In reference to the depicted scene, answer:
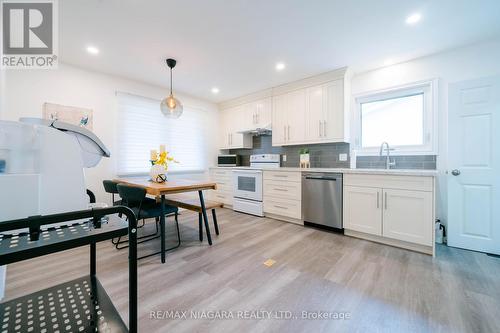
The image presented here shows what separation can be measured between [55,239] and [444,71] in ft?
13.0

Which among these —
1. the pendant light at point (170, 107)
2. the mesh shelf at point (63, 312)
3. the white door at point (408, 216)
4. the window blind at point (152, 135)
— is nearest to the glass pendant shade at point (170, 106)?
the pendant light at point (170, 107)

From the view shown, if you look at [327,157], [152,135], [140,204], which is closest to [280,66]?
[327,157]

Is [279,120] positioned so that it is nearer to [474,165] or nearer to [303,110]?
[303,110]

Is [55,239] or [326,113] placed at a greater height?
[326,113]

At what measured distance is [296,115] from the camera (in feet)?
11.9

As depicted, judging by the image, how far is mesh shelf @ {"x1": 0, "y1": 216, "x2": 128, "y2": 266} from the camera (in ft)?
A: 1.57

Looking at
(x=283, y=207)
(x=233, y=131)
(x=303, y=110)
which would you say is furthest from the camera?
(x=233, y=131)

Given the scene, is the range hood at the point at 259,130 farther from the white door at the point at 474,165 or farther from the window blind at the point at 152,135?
the white door at the point at 474,165

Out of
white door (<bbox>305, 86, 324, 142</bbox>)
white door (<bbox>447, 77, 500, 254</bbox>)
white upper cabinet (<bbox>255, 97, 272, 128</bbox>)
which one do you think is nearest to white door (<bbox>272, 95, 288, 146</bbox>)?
white upper cabinet (<bbox>255, 97, 272, 128</bbox>)

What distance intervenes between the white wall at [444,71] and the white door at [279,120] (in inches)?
62.2

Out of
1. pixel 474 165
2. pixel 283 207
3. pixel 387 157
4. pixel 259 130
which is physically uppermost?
pixel 259 130

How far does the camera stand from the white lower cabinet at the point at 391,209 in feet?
7.19

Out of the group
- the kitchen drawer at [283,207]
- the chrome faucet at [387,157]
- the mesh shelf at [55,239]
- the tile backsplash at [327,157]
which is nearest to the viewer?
the mesh shelf at [55,239]

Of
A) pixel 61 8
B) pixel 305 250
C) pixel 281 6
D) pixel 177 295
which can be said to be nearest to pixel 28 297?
pixel 177 295
